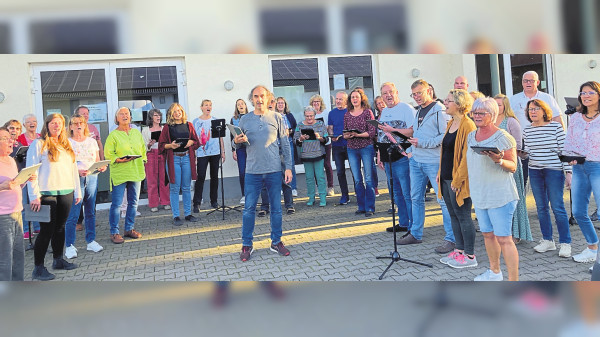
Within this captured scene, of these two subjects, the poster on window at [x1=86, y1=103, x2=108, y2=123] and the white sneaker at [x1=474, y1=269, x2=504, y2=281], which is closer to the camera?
the white sneaker at [x1=474, y1=269, x2=504, y2=281]

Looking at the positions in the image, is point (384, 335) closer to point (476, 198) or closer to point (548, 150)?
point (476, 198)

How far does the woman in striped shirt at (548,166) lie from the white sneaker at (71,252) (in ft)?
14.2

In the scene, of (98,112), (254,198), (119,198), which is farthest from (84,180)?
(98,112)

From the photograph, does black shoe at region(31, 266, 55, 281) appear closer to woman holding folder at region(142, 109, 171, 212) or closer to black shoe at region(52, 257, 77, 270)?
black shoe at region(52, 257, 77, 270)

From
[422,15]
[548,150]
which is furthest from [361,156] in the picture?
[422,15]

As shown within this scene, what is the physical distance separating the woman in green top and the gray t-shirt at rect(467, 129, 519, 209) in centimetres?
362

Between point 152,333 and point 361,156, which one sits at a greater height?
point 361,156

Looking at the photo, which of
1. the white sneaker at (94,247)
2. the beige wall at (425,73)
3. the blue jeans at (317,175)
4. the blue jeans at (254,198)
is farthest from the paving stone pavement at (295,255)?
the beige wall at (425,73)

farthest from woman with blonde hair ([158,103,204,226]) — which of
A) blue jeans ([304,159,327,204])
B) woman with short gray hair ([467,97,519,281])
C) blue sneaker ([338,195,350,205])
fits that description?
A: woman with short gray hair ([467,97,519,281])

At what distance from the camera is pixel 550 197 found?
4309 mm

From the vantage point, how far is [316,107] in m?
7.84

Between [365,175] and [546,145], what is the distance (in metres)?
2.40

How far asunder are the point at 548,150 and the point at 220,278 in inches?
115

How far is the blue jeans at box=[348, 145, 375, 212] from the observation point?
245 inches
